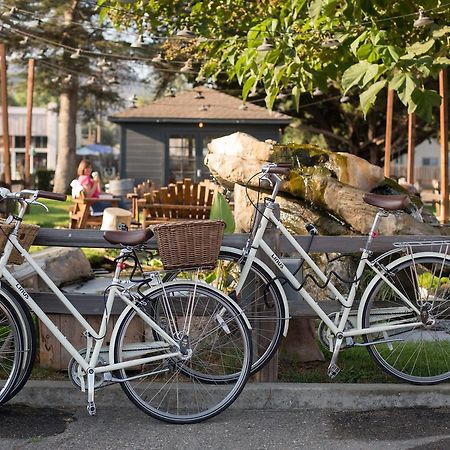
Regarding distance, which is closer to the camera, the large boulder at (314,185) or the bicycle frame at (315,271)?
the bicycle frame at (315,271)

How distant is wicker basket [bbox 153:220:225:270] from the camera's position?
4.80 m

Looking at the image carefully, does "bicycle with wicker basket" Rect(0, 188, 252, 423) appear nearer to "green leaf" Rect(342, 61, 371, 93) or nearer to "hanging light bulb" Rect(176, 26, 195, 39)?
"green leaf" Rect(342, 61, 371, 93)

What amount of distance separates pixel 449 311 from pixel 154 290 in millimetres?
1902

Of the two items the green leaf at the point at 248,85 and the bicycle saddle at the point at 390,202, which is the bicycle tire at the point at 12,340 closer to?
the bicycle saddle at the point at 390,202

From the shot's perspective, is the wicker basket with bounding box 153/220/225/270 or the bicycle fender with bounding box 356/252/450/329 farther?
the bicycle fender with bounding box 356/252/450/329

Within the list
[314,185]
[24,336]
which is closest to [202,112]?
[314,185]

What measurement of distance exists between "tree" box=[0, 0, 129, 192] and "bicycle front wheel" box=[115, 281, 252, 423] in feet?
99.4

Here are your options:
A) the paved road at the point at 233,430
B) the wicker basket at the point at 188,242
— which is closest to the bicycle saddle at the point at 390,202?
the wicker basket at the point at 188,242

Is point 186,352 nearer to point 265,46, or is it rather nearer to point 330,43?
point 265,46

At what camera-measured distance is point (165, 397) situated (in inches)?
202

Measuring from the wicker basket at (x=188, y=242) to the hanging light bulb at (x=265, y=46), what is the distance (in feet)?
11.7

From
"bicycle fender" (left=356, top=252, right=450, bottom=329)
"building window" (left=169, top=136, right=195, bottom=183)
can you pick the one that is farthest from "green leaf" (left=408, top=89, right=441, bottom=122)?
"building window" (left=169, top=136, right=195, bottom=183)

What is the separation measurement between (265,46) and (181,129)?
69.0ft

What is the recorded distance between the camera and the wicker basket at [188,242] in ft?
15.8
